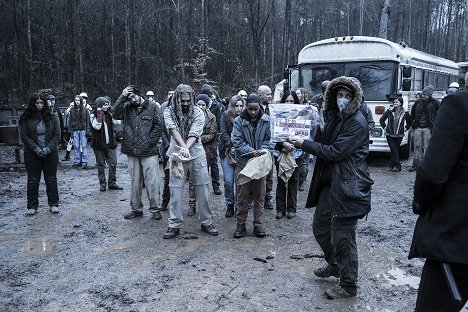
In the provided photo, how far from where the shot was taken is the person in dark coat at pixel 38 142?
267 inches

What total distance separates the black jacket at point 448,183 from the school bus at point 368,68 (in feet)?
29.1

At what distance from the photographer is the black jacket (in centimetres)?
223

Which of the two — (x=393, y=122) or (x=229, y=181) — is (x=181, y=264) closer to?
(x=229, y=181)

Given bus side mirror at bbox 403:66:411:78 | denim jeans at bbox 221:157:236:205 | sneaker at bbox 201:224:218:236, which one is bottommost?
sneaker at bbox 201:224:218:236

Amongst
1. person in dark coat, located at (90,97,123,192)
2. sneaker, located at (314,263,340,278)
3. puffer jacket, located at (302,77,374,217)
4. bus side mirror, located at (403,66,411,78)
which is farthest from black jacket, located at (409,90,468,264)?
bus side mirror, located at (403,66,411,78)

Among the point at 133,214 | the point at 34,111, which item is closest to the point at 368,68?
the point at 133,214

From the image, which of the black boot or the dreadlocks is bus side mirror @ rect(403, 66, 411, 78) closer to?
the black boot

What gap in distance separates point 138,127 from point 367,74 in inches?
275

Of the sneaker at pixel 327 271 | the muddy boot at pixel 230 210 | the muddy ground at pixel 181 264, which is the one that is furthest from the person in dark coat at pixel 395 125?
the sneaker at pixel 327 271

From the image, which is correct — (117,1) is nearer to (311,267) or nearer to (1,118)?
(1,118)

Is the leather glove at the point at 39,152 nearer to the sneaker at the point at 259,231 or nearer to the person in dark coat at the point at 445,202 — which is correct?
the sneaker at the point at 259,231

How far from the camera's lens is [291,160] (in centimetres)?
658

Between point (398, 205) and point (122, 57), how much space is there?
2825cm

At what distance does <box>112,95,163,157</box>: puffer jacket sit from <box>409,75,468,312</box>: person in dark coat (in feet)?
15.6
